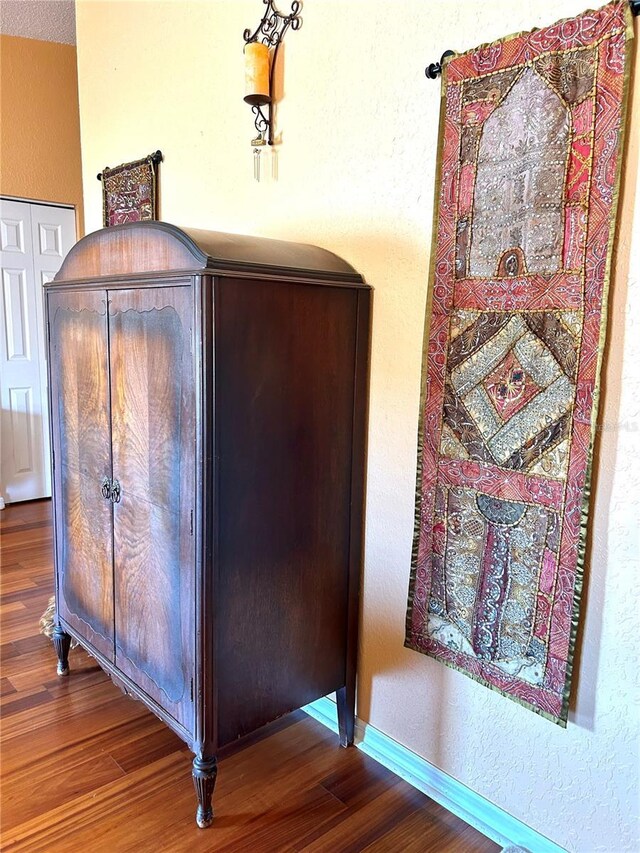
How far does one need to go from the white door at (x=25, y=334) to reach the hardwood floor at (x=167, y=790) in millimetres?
2393

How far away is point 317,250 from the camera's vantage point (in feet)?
6.33

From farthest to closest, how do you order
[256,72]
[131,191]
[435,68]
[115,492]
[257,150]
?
1. [131,191]
2. [257,150]
3. [256,72]
4. [115,492]
5. [435,68]

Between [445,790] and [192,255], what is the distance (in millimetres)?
1635

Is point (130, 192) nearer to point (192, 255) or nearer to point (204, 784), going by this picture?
point (192, 255)

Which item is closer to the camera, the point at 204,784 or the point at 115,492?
the point at 204,784

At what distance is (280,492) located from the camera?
174 centimetres

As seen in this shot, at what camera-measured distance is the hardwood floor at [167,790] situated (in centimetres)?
167

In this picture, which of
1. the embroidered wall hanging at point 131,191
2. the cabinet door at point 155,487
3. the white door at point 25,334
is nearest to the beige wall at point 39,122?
the white door at point 25,334

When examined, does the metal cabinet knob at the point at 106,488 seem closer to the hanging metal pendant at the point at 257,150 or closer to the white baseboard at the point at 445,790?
the white baseboard at the point at 445,790

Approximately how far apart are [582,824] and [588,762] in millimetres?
165

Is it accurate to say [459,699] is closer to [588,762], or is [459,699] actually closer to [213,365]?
[588,762]

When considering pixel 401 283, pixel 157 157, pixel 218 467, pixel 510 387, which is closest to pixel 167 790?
pixel 218 467

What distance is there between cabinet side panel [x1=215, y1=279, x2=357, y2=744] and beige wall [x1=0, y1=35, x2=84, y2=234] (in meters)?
3.36

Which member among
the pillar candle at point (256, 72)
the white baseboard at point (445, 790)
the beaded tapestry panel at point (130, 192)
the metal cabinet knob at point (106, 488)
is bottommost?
the white baseboard at point (445, 790)
